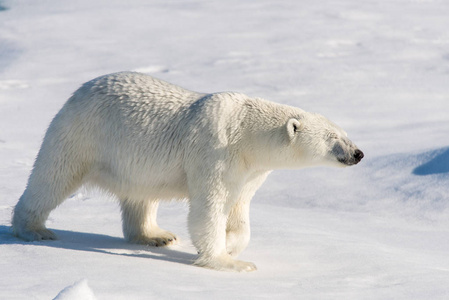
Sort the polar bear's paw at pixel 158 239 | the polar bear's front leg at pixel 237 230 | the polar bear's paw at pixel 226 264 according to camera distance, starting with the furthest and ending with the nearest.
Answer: the polar bear's paw at pixel 158 239 < the polar bear's front leg at pixel 237 230 < the polar bear's paw at pixel 226 264

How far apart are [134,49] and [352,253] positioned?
8.77m

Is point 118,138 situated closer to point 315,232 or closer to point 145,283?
point 145,283

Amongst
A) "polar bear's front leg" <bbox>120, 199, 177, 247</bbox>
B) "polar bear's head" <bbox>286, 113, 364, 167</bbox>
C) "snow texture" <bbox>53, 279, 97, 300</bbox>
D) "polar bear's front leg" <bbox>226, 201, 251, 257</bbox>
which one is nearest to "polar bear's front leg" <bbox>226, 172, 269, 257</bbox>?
"polar bear's front leg" <bbox>226, 201, 251, 257</bbox>

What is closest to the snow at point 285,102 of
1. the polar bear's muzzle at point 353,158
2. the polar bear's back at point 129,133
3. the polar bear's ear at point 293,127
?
the polar bear's back at point 129,133

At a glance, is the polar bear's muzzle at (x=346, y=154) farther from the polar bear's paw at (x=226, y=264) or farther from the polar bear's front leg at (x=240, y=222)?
the polar bear's paw at (x=226, y=264)

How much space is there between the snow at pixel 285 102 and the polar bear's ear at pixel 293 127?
93cm

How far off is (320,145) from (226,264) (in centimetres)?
104

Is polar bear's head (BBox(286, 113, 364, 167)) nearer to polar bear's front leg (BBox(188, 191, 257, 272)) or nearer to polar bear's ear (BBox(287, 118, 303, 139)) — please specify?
polar bear's ear (BBox(287, 118, 303, 139))

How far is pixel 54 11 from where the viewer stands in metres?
16.0

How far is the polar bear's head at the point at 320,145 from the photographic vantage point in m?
5.11

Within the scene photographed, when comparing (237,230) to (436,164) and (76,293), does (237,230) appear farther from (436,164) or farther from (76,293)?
(436,164)

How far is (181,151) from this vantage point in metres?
5.22

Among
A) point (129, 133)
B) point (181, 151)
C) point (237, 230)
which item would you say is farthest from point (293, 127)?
point (129, 133)

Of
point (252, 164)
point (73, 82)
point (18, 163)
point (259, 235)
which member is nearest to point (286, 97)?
point (73, 82)
